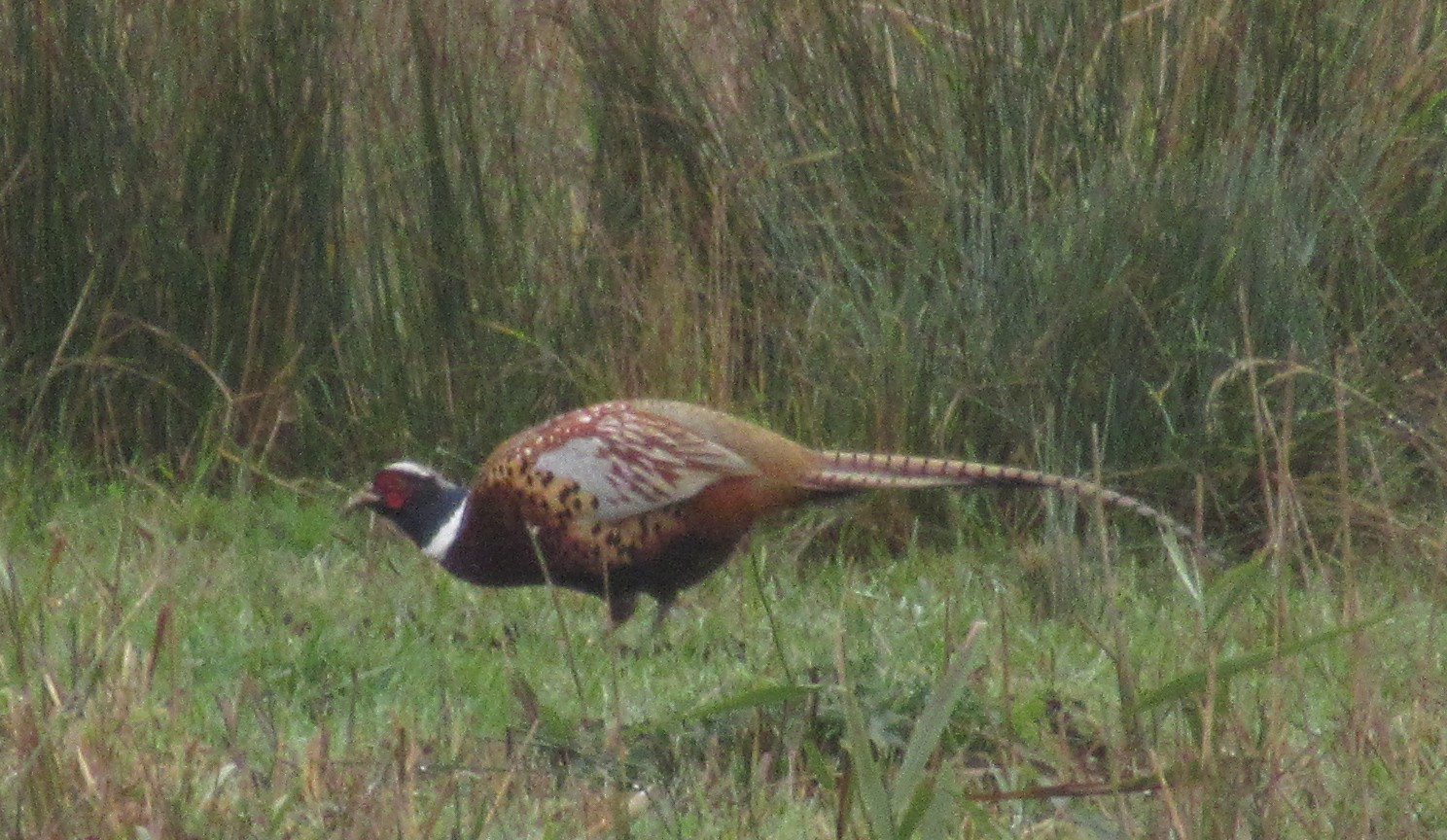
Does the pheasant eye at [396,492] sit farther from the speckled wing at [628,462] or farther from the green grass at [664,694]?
the speckled wing at [628,462]

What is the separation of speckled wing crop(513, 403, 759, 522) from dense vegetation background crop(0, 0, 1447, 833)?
0.87 metres

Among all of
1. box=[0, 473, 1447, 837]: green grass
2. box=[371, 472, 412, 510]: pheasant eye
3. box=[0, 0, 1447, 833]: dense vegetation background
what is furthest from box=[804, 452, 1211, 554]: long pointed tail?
box=[371, 472, 412, 510]: pheasant eye

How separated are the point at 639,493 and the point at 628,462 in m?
0.07

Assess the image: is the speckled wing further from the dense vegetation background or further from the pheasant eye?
the dense vegetation background

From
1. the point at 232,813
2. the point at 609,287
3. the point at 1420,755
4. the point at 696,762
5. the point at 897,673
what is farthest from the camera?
the point at 609,287

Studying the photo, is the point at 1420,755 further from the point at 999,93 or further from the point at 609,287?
the point at 609,287

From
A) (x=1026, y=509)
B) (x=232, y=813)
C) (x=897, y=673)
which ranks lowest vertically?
(x=1026, y=509)

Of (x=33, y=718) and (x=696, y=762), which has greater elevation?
(x=33, y=718)

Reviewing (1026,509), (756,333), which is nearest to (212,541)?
(756,333)

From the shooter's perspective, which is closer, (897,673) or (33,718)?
(33,718)

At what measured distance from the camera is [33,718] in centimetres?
267

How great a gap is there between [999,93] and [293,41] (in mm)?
1881

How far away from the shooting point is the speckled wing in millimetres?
5000

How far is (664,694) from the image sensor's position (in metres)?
4.25
